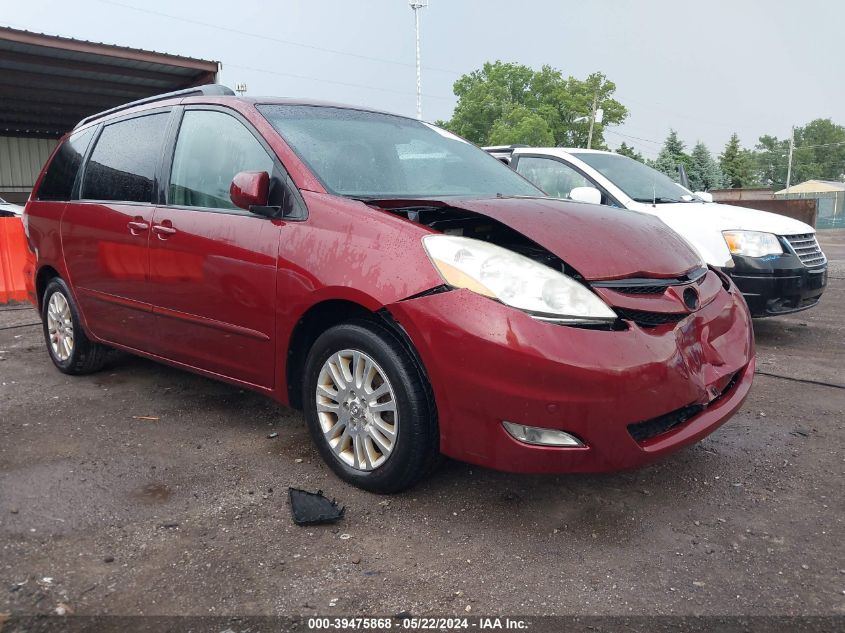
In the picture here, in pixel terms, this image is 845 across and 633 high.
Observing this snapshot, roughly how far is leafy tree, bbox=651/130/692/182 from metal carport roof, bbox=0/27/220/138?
30.2m

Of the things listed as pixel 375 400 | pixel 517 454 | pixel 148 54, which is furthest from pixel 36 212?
pixel 148 54

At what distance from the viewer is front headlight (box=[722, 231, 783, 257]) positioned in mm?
5328

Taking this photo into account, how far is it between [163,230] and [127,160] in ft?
2.53

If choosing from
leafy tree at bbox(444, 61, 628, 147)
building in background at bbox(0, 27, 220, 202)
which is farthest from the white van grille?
leafy tree at bbox(444, 61, 628, 147)

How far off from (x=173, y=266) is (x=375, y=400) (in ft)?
4.62

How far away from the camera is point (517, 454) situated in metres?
2.41

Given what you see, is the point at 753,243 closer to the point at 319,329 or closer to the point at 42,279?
the point at 319,329

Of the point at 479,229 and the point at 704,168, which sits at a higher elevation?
the point at 704,168

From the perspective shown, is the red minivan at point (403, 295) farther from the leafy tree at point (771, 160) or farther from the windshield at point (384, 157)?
the leafy tree at point (771, 160)

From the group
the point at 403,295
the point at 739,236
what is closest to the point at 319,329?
the point at 403,295

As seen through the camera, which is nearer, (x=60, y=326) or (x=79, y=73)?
(x=60, y=326)

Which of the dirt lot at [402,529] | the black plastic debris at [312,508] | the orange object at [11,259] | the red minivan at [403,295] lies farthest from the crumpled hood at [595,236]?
the orange object at [11,259]

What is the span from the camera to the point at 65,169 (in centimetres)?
462

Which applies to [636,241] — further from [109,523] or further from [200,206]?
[109,523]
